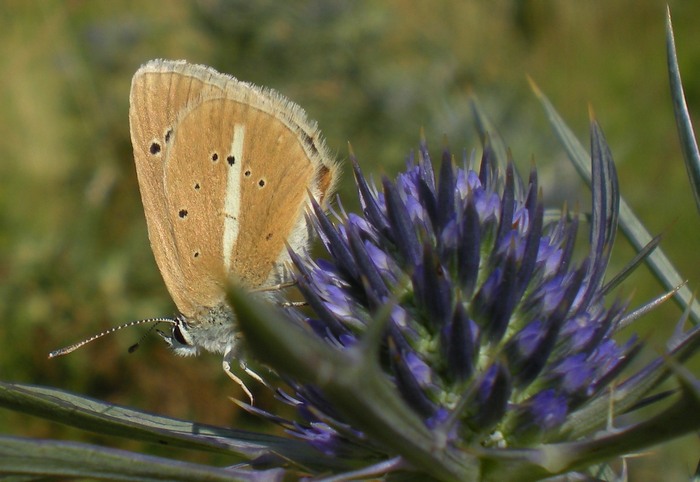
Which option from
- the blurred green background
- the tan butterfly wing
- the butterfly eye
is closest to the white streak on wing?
the tan butterfly wing

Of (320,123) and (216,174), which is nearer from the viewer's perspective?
(216,174)

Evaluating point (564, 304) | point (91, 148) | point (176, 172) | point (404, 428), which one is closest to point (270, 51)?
point (91, 148)

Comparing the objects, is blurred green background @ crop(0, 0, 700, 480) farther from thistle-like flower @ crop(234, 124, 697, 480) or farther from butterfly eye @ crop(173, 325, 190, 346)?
thistle-like flower @ crop(234, 124, 697, 480)

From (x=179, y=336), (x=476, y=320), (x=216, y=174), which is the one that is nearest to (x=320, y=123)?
(x=216, y=174)

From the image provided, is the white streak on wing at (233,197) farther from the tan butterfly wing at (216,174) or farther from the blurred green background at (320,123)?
the blurred green background at (320,123)

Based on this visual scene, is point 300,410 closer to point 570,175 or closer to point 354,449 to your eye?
point 354,449

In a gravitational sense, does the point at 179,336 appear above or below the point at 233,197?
below

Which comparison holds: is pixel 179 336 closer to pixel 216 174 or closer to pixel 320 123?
pixel 216 174
